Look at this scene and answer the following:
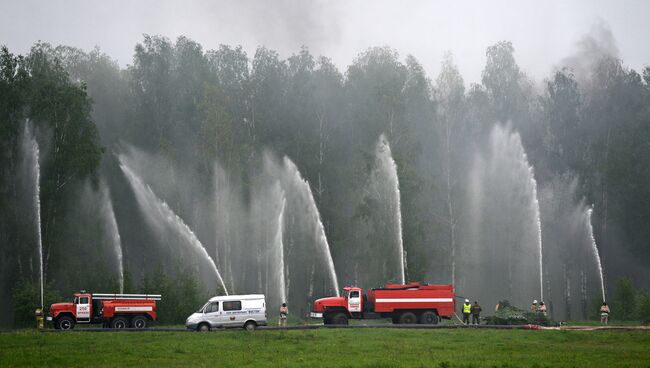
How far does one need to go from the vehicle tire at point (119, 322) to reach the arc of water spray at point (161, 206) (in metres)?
29.1

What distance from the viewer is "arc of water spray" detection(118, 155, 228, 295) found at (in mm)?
85438

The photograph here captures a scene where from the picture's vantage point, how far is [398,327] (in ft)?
168

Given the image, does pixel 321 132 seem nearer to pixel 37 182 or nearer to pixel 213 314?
pixel 37 182

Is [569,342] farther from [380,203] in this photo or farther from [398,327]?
[380,203]

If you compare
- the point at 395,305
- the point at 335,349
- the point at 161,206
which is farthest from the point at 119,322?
the point at 161,206

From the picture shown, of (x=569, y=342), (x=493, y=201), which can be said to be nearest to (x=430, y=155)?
(x=493, y=201)

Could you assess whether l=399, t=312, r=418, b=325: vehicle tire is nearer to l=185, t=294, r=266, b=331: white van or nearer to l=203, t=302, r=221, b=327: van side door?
l=185, t=294, r=266, b=331: white van

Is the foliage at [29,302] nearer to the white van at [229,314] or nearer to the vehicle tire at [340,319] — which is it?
the white van at [229,314]

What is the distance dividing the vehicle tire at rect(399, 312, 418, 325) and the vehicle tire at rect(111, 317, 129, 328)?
1950 centimetres

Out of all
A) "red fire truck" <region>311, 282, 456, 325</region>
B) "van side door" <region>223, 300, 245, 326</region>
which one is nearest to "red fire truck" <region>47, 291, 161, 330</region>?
"van side door" <region>223, 300, 245, 326</region>

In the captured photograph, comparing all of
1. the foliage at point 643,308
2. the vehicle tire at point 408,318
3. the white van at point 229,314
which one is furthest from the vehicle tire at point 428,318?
the foliage at point 643,308

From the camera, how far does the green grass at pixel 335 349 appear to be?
32594 mm

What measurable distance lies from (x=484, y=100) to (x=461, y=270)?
22.2 metres

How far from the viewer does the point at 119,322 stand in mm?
54250
